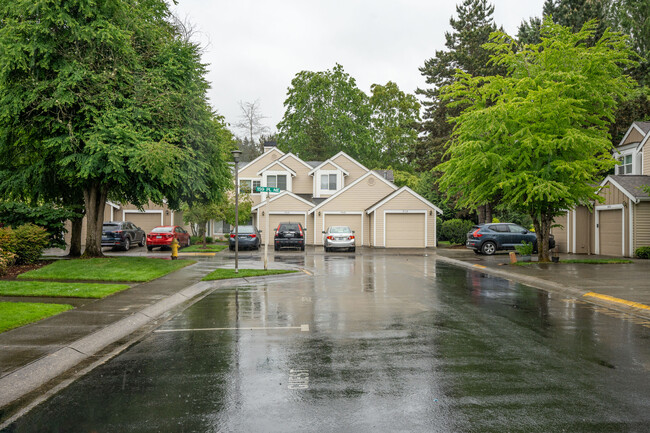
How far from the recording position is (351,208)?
3825 cm

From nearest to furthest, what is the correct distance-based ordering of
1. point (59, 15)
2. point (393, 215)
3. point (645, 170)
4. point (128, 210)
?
point (59, 15), point (645, 170), point (393, 215), point (128, 210)

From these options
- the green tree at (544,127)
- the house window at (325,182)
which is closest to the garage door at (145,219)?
the house window at (325,182)

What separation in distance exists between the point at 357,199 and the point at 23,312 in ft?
101

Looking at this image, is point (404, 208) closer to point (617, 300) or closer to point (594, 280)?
point (594, 280)

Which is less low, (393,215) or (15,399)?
(393,215)

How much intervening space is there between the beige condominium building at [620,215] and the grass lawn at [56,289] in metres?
19.4

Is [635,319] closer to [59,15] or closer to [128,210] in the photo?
[59,15]

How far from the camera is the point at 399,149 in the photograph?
64.4 metres

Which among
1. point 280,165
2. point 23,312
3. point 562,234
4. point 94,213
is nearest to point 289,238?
point 280,165

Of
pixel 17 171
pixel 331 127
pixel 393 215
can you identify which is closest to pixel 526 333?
pixel 17 171

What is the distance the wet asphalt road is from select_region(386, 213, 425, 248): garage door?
2571 cm

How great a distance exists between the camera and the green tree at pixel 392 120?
64.1m

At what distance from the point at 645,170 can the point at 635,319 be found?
21949 mm

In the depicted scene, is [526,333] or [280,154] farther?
[280,154]
